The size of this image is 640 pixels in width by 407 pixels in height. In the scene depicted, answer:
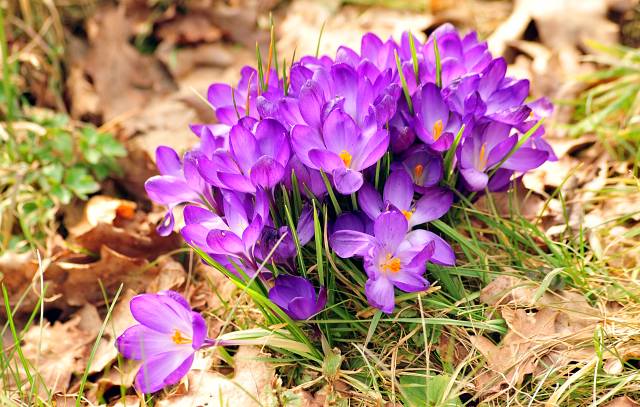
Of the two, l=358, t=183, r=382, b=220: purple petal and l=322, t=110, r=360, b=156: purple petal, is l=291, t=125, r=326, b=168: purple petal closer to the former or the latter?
l=322, t=110, r=360, b=156: purple petal

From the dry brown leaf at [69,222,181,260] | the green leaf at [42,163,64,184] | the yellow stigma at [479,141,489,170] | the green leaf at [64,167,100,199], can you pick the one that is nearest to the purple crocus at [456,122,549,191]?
the yellow stigma at [479,141,489,170]

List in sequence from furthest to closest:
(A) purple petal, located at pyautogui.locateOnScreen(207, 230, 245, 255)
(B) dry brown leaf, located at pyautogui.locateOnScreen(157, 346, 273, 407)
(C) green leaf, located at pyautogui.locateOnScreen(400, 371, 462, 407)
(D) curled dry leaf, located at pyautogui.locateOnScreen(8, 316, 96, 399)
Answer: (D) curled dry leaf, located at pyautogui.locateOnScreen(8, 316, 96, 399), (B) dry brown leaf, located at pyautogui.locateOnScreen(157, 346, 273, 407), (C) green leaf, located at pyautogui.locateOnScreen(400, 371, 462, 407), (A) purple petal, located at pyautogui.locateOnScreen(207, 230, 245, 255)

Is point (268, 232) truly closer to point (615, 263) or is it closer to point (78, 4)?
point (615, 263)

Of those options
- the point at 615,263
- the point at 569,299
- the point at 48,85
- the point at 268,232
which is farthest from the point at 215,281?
the point at 48,85

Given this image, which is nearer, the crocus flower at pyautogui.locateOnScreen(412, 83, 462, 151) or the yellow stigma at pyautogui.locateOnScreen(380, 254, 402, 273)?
the yellow stigma at pyautogui.locateOnScreen(380, 254, 402, 273)

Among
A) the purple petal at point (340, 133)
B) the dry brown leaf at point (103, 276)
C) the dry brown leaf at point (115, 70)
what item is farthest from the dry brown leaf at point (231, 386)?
the dry brown leaf at point (115, 70)

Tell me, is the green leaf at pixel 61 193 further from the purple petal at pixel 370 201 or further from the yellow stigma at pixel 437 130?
the yellow stigma at pixel 437 130

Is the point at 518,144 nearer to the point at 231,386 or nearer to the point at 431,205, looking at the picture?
the point at 431,205
